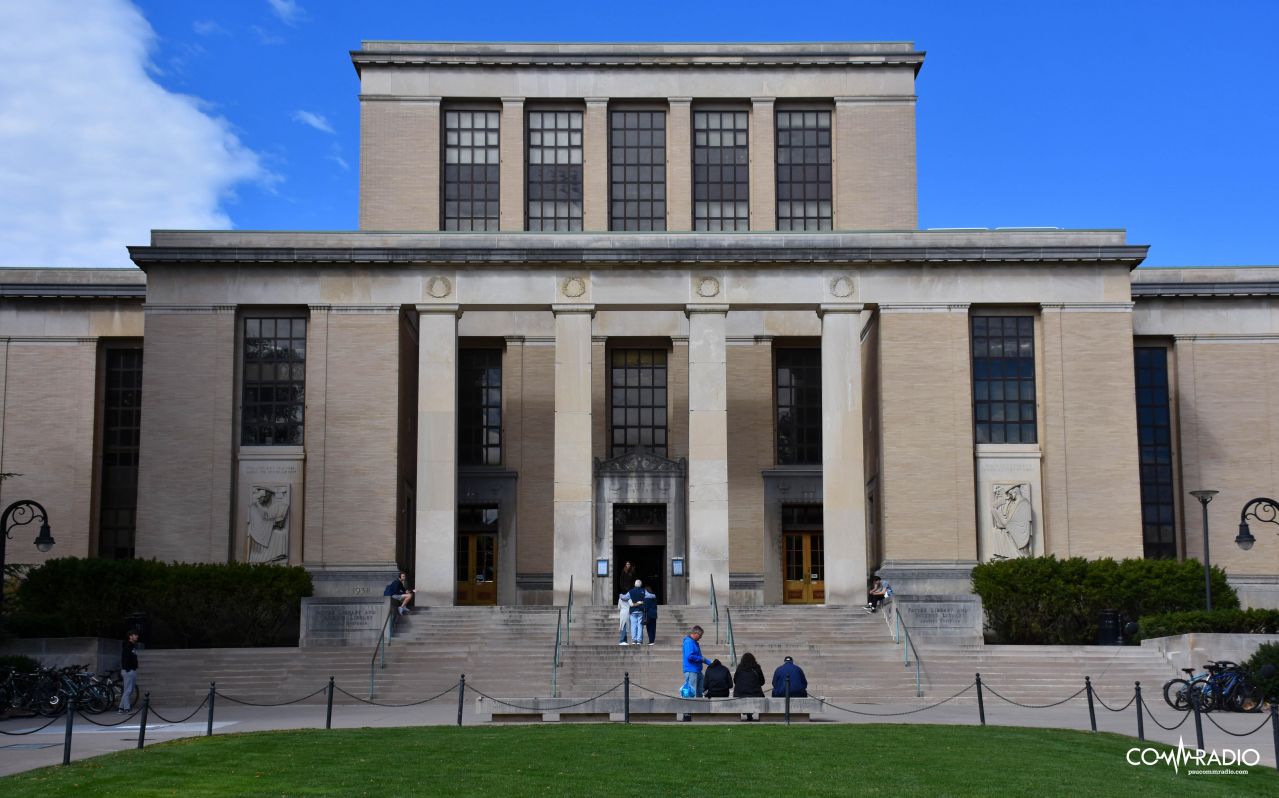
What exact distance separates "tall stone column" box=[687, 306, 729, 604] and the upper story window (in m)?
8.64

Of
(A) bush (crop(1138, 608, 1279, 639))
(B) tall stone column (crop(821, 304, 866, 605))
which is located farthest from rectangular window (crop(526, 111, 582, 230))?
(A) bush (crop(1138, 608, 1279, 639))

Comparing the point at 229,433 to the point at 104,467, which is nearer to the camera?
the point at 229,433

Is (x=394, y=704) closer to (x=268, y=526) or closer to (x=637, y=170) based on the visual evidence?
(x=268, y=526)

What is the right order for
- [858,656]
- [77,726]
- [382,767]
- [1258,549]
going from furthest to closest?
[1258,549], [858,656], [77,726], [382,767]

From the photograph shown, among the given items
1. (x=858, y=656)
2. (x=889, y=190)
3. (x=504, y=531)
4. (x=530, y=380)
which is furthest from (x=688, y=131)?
(x=858, y=656)

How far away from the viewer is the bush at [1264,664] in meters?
29.1

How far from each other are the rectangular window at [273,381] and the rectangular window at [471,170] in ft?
28.3

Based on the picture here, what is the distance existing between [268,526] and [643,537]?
39.1ft

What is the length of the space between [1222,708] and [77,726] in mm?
22276

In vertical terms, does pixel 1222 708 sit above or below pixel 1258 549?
below

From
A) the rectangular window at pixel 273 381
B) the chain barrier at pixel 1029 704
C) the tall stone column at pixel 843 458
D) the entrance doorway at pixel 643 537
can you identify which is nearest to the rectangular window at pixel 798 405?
the entrance doorway at pixel 643 537

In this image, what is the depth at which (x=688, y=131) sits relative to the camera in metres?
51.9

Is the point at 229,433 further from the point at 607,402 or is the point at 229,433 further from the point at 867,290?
the point at 867,290

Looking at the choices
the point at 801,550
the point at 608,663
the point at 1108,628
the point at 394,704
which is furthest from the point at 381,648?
the point at 1108,628
